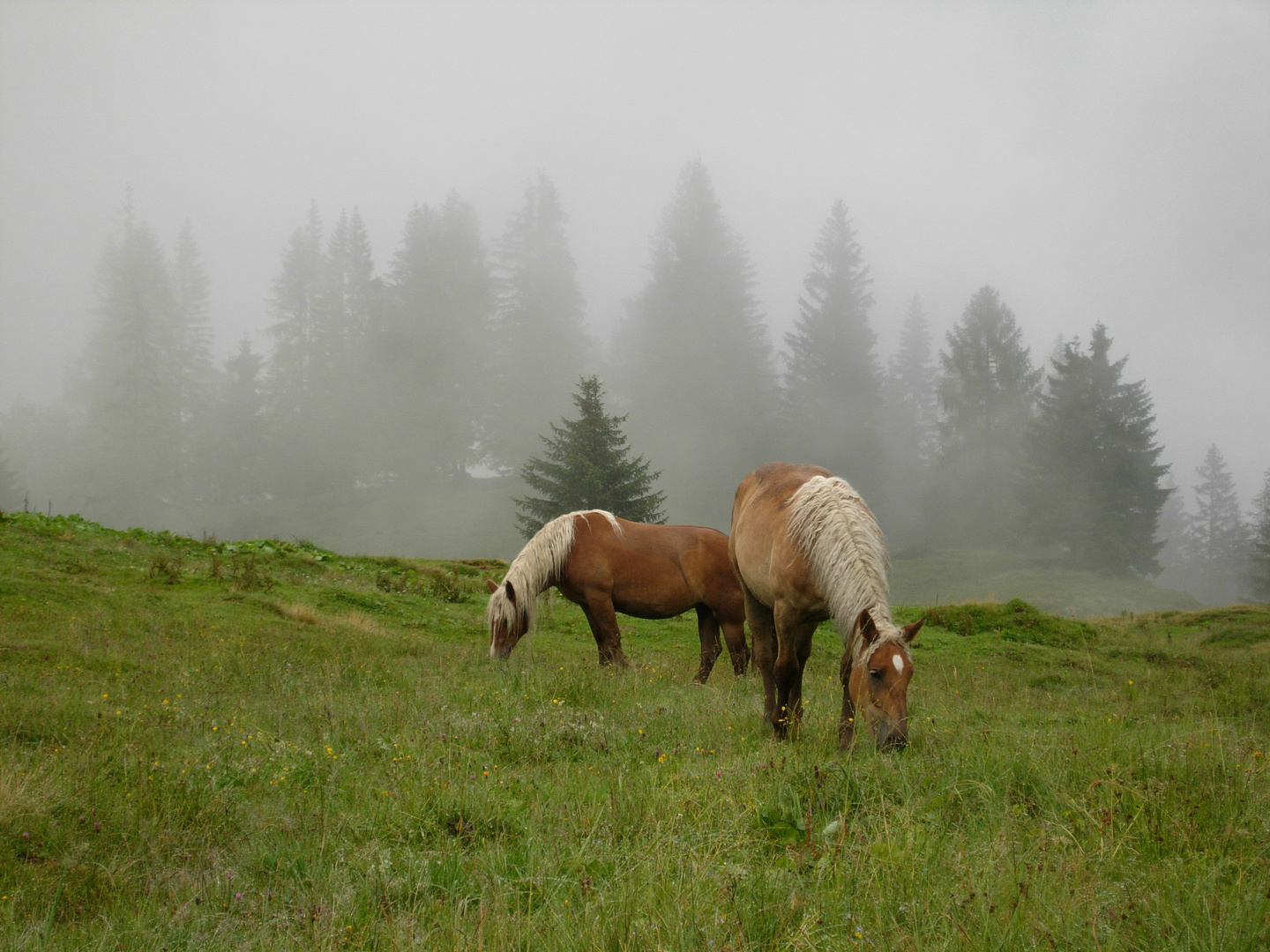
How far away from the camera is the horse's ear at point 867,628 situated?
530 cm

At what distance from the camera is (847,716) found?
219 inches

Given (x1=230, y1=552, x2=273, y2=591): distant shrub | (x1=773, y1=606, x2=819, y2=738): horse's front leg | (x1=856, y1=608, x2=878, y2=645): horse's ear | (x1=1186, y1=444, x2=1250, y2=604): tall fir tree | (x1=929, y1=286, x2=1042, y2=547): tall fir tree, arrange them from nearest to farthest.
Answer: (x1=856, y1=608, x2=878, y2=645): horse's ear
(x1=773, y1=606, x2=819, y2=738): horse's front leg
(x1=230, y1=552, x2=273, y2=591): distant shrub
(x1=929, y1=286, x2=1042, y2=547): tall fir tree
(x1=1186, y1=444, x2=1250, y2=604): tall fir tree

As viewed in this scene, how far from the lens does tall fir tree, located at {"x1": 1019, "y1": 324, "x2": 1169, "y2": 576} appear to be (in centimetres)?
4219

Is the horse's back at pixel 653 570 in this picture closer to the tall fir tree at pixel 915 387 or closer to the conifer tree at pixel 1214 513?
the tall fir tree at pixel 915 387

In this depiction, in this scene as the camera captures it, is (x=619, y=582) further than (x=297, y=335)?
No

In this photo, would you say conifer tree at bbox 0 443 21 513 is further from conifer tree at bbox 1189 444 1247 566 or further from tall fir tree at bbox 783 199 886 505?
conifer tree at bbox 1189 444 1247 566

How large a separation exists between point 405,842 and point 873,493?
57.0 meters

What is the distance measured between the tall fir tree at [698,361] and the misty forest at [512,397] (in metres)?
0.18

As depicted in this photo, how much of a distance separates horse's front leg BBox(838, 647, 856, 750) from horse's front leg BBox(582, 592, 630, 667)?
489cm

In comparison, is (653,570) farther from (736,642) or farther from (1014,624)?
(1014,624)

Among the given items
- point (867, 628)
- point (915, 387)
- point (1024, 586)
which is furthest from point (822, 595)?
point (915, 387)

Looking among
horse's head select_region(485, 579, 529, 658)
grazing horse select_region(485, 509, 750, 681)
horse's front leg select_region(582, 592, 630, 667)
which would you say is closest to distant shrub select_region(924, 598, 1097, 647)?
grazing horse select_region(485, 509, 750, 681)

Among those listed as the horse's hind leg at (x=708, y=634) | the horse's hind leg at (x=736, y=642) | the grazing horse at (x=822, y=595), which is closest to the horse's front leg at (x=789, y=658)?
the grazing horse at (x=822, y=595)

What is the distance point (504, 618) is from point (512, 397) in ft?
145
